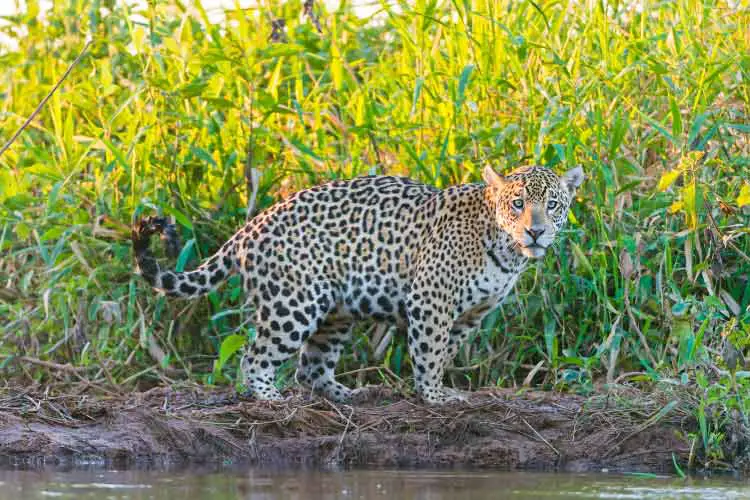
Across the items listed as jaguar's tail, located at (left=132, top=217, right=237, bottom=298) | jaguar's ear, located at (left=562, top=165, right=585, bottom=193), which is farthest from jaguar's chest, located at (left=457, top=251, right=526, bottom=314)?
jaguar's tail, located at (left=132, top=217, right=237, bottom=298)

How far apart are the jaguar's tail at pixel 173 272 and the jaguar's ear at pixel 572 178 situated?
1849 mm

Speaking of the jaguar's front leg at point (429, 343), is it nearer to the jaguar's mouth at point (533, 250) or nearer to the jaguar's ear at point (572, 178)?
the jaguar's mouth at point (533, 250)

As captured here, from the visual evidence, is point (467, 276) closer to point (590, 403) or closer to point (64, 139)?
Answer: point (590, 403)

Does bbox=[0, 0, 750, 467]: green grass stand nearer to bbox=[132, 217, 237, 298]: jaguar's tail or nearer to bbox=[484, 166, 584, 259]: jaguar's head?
bbox=[132, 217, 237, 298]: jaguar's tail

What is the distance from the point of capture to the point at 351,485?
593cm

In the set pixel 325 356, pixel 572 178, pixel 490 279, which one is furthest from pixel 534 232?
pixel 325 356

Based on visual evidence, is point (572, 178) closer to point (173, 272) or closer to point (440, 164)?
point (440, 164)

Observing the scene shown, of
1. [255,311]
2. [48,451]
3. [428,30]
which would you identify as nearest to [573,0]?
[428,30]

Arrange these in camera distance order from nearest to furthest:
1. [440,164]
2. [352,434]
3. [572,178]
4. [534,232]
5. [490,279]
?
[352,434]
[534,232]
[490,279]
[572,178]
[440,164]

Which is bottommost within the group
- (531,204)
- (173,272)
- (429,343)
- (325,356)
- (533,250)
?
(325,356)

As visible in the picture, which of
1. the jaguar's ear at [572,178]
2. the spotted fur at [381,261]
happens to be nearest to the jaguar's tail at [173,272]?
the spotted fur at [381,261]

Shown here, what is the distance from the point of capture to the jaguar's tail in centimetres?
735

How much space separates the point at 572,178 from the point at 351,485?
239 cm

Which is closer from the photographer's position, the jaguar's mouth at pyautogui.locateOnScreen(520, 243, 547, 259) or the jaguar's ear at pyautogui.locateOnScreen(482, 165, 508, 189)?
the jaguar's mouth at pyautogui.locateOnScreen(520, 243, 547, 259)
